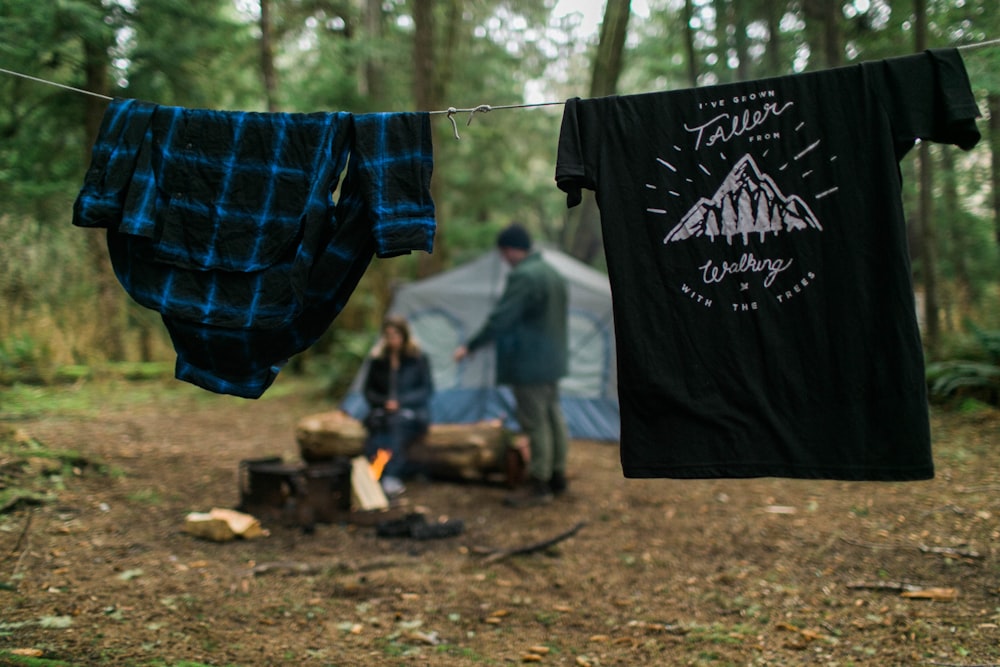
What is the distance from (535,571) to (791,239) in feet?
8.60

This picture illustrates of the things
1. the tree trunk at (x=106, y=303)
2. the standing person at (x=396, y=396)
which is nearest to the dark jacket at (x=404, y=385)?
the standing person at (x=396, y=396)

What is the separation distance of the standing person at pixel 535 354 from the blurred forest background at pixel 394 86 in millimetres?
2919

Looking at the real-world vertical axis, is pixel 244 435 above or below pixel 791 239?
below

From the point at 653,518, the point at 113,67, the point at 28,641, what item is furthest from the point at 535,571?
the point at 113,67

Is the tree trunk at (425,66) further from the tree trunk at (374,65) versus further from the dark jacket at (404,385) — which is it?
the dark jacket at (404,385)

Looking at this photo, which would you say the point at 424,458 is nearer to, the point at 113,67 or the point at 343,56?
the point at 113,67

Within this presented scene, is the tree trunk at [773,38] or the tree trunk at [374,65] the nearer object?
the tree trunk at [773,38]

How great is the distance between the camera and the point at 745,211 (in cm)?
272

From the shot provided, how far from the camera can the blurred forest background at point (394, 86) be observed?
19.2ft

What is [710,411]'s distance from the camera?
2715 mm

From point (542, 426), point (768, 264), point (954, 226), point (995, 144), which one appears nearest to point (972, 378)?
point (995, 144)

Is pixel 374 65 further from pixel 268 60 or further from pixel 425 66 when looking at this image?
pixel 268 60

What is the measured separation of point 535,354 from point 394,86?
8144 millimetres

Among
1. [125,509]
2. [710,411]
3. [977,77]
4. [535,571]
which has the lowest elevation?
[535,571]
